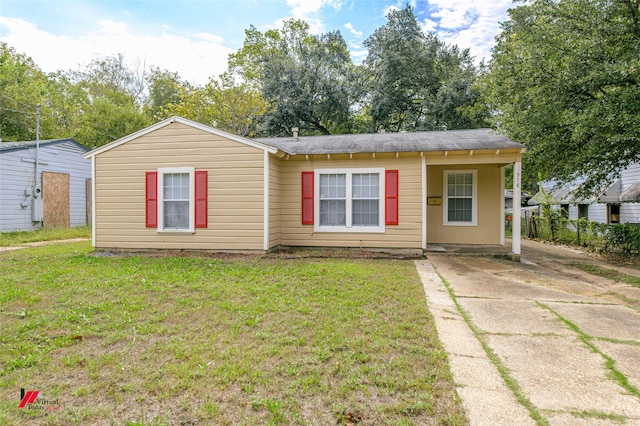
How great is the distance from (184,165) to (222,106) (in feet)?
41.7

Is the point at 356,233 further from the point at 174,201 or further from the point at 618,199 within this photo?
the point at 618,199

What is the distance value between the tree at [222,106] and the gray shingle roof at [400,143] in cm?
1007

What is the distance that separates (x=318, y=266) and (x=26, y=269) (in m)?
5.41

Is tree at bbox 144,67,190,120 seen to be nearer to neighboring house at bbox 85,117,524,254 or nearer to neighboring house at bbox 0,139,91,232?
neighboring house at bbox 0,139,91,232

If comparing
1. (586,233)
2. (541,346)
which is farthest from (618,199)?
(541,346)

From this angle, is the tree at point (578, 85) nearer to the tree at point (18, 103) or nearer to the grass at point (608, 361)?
the grass at point (608, 361)

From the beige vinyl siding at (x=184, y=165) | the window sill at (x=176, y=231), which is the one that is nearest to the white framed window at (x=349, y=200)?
the beige vinyl siding at (x=184, y=165)

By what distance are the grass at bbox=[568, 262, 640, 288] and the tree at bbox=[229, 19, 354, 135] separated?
54.4ft

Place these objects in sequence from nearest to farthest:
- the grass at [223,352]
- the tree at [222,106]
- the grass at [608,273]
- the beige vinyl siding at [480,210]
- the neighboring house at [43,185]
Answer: the grass at [223,352] → the grass at [608,273] → the beige vinyl siding at [480,210] → the neighboring house at [43,185] → the tree at [222,106]

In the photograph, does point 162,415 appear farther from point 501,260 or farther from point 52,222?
point 52,222

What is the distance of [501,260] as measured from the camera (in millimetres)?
8086

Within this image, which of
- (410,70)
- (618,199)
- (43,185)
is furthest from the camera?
(410,70)

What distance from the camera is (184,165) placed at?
8.48 m

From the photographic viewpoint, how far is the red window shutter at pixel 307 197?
889cm
